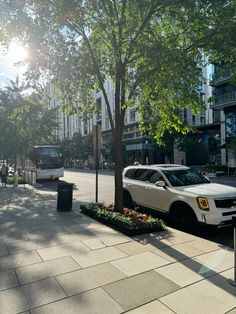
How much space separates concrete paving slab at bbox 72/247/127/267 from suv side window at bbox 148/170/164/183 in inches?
134

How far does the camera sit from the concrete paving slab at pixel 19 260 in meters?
4.75

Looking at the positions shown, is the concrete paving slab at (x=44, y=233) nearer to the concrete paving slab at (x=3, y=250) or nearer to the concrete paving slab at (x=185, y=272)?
the concrete paving slab at (x=3, y=250)

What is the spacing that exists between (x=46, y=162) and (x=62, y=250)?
19196 millimetres

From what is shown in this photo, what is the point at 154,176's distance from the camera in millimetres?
8641

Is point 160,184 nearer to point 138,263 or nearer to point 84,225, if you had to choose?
point 84,225

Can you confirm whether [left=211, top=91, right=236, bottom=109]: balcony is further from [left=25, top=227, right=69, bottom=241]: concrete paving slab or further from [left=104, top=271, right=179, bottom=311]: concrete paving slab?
[left=104, top=271, right=179, bottom=311]: concrete paving slab

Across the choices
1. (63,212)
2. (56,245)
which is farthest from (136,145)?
(56,245)

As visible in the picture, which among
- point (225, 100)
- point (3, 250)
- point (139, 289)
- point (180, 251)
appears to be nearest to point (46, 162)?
point (3, 250)

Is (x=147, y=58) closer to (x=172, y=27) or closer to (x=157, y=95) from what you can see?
(x=157, y=95)

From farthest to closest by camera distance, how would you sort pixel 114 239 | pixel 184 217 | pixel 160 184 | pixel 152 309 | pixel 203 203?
pixel 160 184 → pixel 184 217 → pixel 203 203 → pixel 114 239 → pixel 152 309

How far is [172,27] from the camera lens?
8.24 meters

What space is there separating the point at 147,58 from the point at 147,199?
4102 millimetres

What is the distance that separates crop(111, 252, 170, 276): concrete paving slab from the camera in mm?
4430

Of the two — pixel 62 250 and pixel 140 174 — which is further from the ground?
pixel 140 174
